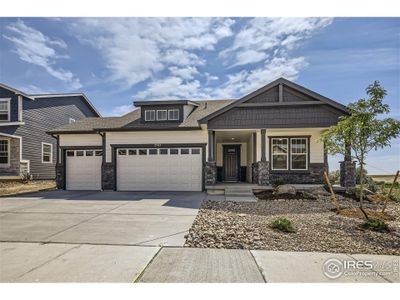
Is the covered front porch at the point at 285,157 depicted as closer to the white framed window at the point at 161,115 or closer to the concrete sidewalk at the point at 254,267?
the white framed window at the point at 161,115

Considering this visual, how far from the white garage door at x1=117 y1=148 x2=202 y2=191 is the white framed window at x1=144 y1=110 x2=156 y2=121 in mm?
1900

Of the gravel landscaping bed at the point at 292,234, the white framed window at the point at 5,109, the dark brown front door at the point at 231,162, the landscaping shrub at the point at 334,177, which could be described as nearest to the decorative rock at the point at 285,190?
the gravel landscaping bed at the point at 292,234

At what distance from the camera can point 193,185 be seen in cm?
1267

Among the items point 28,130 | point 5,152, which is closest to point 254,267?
point 28,130

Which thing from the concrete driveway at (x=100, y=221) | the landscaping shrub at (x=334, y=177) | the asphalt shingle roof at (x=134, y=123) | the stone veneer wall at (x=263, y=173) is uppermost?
the asphalt shingle roof at (x=134, y=123)

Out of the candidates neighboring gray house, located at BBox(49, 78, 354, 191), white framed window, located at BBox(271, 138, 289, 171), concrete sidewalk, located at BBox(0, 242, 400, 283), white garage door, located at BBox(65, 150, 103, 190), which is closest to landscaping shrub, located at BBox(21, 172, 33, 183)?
neighboring gray house, located at BBox(49, 78, 354, 191)

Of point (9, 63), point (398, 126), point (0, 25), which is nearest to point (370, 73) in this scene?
point (398, 126)

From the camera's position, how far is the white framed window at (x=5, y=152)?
16.9 metres

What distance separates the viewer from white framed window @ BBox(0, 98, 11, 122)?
55.6 feet

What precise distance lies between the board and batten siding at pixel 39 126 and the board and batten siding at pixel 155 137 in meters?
8.34

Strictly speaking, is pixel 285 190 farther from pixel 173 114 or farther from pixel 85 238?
pixel 85 238

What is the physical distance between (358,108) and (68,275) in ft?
26.2

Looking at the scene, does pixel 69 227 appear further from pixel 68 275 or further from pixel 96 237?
pixel 68 275

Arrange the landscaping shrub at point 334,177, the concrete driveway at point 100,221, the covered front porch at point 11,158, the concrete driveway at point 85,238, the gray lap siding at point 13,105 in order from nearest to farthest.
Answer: the concrete driveway at point 85,238 < the concrete driveway at point 100,221 < the landscaping shrub at point 334,177 < the covered front porch at point 11,158 < the gray lap siding at point 13,105
